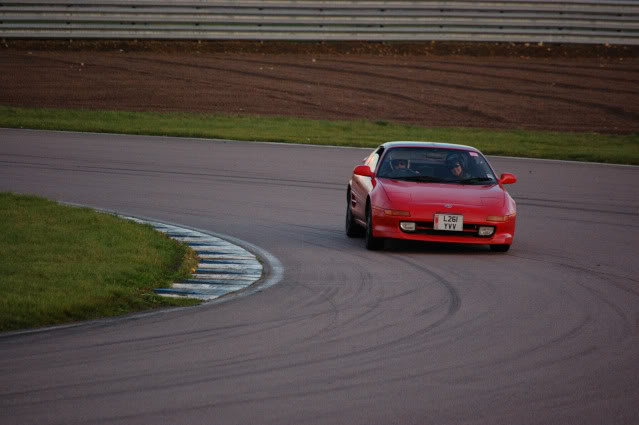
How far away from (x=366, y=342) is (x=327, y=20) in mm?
32065

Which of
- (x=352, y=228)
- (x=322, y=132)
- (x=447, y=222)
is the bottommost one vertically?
(x=322, y=132)

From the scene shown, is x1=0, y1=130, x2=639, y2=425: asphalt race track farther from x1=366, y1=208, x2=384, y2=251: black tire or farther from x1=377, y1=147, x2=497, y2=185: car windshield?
x1=377, y1=147, x2=497, y2=185: car windshield

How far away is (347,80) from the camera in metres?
36.7

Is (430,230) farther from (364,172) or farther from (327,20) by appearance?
(327,20)

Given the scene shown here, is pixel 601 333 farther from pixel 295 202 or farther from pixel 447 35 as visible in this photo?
pixel 447 35

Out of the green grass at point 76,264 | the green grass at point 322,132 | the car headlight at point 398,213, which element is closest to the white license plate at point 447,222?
the car headlight at point 398,213

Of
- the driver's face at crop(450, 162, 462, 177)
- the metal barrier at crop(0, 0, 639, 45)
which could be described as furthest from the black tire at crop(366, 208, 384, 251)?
the metal barrier at crop(0, 0, 639, 45)

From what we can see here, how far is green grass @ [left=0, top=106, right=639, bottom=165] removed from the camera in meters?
27.0

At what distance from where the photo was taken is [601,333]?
8.66 metres

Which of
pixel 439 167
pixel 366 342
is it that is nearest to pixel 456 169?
pixel 439 167

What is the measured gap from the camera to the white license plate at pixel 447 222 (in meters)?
13.1

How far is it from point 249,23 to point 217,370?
32.7 m

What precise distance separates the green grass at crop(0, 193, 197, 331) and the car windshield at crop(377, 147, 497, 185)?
3.06 m

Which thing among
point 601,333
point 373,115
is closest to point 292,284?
point 601,333
